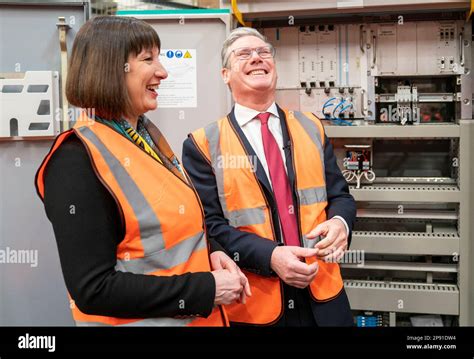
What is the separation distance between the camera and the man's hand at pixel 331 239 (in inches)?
53.3

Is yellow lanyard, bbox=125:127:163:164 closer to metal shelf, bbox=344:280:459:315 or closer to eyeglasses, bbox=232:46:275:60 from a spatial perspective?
eyeglasses, bbox=232:46:275:60

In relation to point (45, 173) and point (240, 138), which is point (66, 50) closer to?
point (240, 138)

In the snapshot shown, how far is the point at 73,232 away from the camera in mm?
883

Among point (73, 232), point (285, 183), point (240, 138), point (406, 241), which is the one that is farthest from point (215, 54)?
point (73, 232)

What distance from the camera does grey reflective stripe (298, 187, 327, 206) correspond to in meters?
1.44

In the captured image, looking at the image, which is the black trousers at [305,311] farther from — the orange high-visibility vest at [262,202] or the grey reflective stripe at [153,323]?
the grey reflective stripe at [153,323]

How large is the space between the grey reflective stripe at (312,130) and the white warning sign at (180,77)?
23.6 inches

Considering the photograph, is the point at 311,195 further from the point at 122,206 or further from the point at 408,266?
the point at 408,266

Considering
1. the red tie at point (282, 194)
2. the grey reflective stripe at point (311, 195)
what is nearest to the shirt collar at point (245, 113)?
the red tie at point (282, 194)

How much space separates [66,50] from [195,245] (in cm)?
139

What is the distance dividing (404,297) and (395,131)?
2.40ft

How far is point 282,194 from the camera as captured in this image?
1.46 metres

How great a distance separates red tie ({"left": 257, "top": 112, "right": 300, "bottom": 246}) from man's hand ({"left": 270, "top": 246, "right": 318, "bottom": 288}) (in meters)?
0.09

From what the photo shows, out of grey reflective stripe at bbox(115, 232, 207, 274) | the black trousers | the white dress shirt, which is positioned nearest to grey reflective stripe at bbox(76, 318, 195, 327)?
grey reflective stripe at bbox(115, 232, 207, 274)
